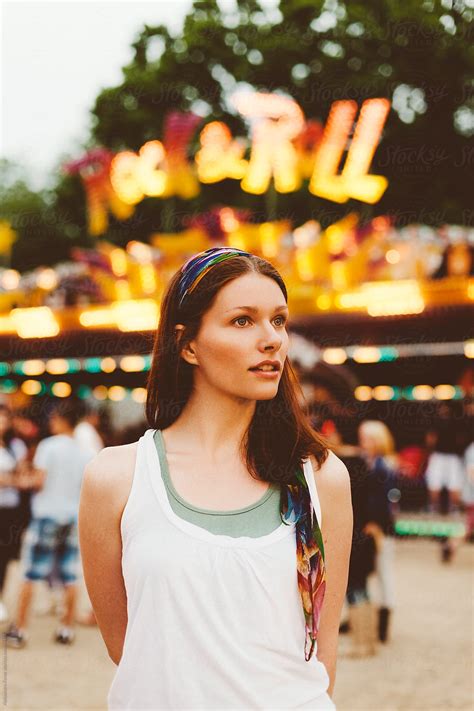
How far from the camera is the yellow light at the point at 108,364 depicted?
50.0 ft

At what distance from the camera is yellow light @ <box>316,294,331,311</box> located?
523 inches

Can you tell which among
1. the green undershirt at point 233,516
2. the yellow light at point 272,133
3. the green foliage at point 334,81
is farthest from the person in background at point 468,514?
the green foliage at point 334,81

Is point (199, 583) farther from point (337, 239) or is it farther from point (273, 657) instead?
point (337, 239)

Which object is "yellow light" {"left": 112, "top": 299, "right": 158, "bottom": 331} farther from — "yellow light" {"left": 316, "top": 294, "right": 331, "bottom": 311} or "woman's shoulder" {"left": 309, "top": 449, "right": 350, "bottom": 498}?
"woman's shoulder" {"left": 309, "top": 449, "right": 350, "bottom": 498}

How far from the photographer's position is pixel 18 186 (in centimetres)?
3884

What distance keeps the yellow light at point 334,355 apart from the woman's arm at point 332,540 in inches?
464

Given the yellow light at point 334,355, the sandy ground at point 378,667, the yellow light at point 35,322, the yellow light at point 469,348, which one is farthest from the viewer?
the yellow light at point 35,322

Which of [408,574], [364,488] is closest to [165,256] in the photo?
[408,574]

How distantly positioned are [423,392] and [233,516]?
13273 mm

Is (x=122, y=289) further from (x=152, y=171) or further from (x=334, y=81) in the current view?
(x=334, y=81)

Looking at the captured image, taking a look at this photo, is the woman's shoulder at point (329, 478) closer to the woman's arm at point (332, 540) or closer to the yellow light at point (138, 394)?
the woman's arm at point (332, 540)

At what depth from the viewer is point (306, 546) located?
1.62 metres

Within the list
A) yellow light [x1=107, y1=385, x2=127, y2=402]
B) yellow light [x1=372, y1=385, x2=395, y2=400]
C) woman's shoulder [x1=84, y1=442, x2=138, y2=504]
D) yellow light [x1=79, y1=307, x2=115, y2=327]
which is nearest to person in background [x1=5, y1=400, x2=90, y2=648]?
woman's shoulder [x1=84, y1=442, x2=138, y2=504]

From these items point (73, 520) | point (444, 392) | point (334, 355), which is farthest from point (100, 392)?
point (73, 520)
